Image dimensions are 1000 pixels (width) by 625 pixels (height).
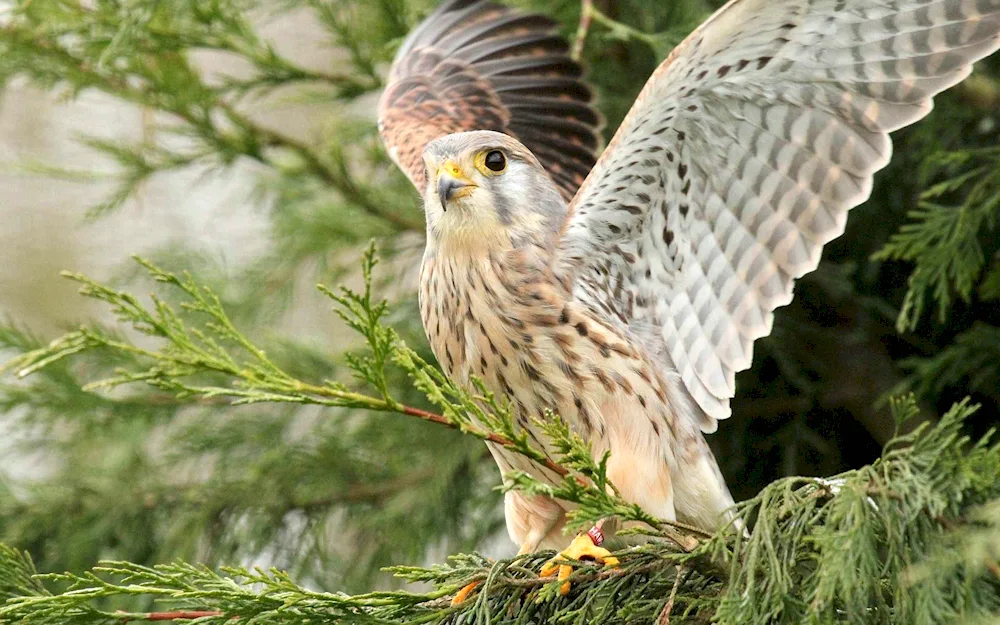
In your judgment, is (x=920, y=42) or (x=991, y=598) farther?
(x=920, y=42)

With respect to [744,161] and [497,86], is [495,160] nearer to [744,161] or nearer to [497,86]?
[744,161]

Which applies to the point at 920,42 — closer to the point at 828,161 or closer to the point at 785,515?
the point at 828,161

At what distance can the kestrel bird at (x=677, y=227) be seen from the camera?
2518 mm

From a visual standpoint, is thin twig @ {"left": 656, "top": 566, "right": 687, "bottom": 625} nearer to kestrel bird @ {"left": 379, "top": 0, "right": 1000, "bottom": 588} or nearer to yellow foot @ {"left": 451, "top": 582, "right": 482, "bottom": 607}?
yellow foot @ {"left": 451, "top": 582, "right": 482, "bottom": 607}

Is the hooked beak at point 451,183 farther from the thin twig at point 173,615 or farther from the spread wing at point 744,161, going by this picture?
the thin twig at point 173,615

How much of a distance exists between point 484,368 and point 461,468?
124 cm

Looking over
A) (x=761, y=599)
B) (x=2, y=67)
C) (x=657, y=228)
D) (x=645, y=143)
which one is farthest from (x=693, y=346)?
(x=2, y=67)

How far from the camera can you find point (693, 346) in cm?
277

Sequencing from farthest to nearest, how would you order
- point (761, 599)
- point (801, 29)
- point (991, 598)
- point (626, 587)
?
point (801, 29) → point (626, 587) → point (761, 599) → point (991, 598)

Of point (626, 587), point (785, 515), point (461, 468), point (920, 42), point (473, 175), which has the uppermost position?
point (920, 42)

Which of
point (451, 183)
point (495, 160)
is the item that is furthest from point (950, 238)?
point (451, 183)

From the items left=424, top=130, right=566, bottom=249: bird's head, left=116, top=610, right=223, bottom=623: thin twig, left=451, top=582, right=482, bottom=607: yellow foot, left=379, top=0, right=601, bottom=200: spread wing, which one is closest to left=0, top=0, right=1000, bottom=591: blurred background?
left=379, top=0, right=601, bottom=200: spread wing

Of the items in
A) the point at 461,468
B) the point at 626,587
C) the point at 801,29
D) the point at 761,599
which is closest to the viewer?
the point at 761,599

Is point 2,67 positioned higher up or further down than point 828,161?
further down
